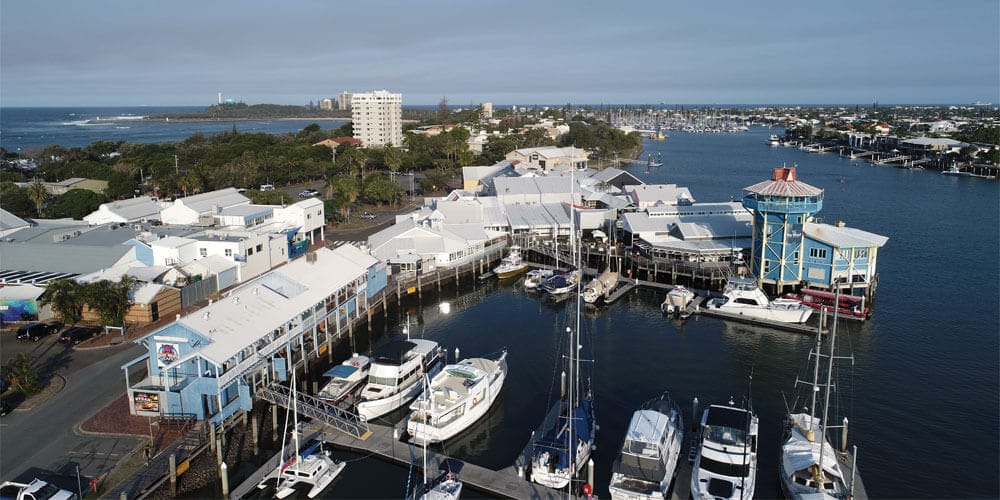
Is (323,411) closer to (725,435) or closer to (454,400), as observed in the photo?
(454,400)

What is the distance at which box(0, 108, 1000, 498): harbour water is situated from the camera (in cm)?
2323

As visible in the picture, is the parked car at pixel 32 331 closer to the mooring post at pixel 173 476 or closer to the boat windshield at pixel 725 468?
the mooring post at pixel 173 476

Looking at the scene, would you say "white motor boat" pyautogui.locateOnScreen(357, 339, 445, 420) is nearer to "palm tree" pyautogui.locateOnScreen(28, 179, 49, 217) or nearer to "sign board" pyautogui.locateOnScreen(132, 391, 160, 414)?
Result: "sign board" pyautogui.locateOnScreen(132, 391, 160, 414)

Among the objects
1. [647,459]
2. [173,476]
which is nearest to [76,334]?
[173,476]

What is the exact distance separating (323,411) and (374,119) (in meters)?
130

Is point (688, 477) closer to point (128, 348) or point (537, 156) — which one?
point (128, 348)

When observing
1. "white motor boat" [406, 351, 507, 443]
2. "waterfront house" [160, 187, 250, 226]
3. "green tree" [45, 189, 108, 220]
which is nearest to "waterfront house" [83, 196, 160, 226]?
"waterfront house" [160, 187, 250, 226]

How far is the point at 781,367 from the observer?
31938mm

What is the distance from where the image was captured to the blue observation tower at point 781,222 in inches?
1564

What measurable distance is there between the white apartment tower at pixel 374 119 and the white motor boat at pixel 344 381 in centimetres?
12047

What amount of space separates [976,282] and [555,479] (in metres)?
38.9

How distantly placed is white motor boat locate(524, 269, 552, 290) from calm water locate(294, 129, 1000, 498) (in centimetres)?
86

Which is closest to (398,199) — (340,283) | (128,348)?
(340,283)

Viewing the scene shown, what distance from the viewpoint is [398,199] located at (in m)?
73.7
